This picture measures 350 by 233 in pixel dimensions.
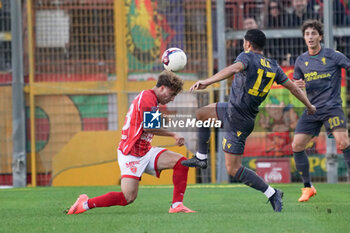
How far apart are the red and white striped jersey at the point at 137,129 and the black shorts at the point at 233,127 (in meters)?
0.81

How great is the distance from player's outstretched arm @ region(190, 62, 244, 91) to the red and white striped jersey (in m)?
0.87

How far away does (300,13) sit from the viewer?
1400cm

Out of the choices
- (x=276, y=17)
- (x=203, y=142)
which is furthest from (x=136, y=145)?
(x=276, y=17)

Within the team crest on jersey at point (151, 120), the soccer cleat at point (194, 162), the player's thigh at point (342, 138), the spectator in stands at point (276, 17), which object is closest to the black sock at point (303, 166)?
the player's thigh at point (342, 138)

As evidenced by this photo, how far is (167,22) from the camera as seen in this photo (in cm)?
1416

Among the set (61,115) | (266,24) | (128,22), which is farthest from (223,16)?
(61,115)

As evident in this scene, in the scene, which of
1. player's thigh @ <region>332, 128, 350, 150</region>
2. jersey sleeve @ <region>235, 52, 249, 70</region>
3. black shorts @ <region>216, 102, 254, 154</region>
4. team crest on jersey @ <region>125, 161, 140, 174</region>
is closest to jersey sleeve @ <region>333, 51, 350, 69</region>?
player's thigh @ <region>332, 128, 350, 150</region>

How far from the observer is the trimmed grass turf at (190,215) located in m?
6.23

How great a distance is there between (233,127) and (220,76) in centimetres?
108

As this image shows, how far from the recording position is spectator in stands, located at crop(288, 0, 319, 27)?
548 inches

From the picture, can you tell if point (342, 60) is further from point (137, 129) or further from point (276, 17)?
point (276, 17)

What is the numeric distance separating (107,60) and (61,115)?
4.60 ft

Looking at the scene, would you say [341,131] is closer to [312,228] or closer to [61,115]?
[312,228]

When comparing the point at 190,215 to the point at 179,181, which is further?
the point at 179,181
